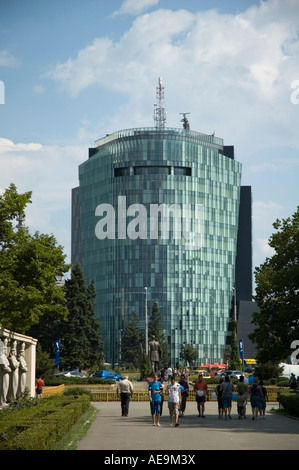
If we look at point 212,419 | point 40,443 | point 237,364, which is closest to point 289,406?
point 212,419

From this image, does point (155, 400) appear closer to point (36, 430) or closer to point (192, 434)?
point (192, 434)

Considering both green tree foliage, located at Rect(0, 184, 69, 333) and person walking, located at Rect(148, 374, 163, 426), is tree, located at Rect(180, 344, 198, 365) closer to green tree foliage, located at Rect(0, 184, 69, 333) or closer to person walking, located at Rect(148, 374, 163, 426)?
green tree foliage, located at Rect(0, 184, 69, 333)

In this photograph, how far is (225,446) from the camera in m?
20.2

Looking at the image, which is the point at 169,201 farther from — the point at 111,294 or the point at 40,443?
the point at 40,443

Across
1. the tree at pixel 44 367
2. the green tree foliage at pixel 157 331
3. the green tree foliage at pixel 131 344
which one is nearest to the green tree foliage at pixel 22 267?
the tree at pixel 44 367

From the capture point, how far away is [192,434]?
2406 cm

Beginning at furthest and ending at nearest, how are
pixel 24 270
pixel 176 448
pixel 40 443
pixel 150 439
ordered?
pixel 24 270
pixel 150 439
pixel 176 448
pixel 40 443

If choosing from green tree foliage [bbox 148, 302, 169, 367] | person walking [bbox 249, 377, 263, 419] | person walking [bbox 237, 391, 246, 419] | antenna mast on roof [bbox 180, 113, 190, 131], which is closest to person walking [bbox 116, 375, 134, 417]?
person walking [bbox 237, 391, 246, 419]

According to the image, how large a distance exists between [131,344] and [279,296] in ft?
350

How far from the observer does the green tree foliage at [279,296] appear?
34250 millimetres

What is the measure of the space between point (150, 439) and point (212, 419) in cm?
1047

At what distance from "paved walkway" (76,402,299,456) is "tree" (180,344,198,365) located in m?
114

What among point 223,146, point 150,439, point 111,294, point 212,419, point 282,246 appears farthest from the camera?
point 223,146

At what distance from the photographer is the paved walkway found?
2022 centimetres
